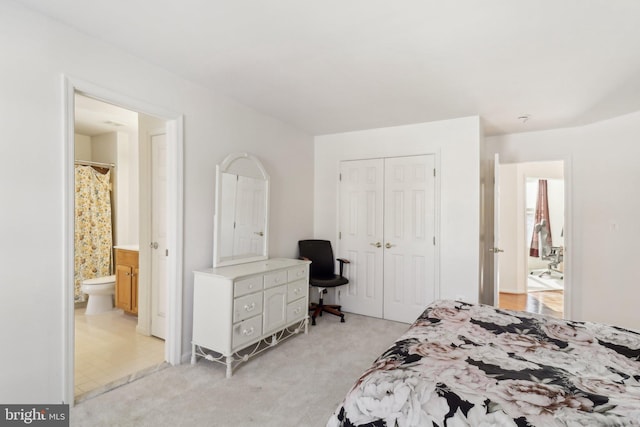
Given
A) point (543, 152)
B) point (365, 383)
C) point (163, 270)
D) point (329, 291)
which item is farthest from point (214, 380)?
point (543, 152)

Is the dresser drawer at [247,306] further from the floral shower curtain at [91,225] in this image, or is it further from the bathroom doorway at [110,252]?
the floral shower curtain at [91,225]

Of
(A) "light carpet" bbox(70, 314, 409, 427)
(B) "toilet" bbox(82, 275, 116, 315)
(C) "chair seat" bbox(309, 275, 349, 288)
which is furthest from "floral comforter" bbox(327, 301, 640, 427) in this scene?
(B) "toilet" bbox(82, 275, 116, 315)

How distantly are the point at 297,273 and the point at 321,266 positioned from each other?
3.05ft

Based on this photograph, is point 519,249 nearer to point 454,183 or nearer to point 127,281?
point 454,183

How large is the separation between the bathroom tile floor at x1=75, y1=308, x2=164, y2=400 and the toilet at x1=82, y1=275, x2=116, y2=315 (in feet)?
0.46

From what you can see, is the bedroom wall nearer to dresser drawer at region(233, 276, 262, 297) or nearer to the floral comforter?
the floral comforter

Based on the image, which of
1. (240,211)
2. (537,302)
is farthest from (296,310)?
(537,302)

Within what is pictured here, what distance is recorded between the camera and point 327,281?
392cm

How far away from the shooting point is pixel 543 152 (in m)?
4.18

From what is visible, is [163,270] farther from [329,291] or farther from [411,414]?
[411,414]

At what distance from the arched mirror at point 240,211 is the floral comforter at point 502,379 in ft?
6.65

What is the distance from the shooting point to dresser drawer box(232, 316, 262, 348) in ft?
8.64

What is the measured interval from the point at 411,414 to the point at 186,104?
2.81 metres

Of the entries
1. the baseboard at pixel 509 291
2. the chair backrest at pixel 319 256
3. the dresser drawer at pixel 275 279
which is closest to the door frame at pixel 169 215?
the dresser drawer at pixel 275 279
